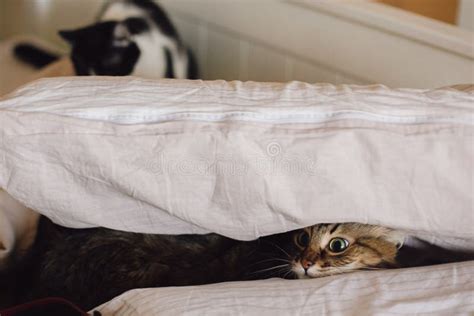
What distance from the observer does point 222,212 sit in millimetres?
820

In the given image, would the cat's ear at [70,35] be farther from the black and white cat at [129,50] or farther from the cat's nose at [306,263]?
the cat's nose at [306,263]

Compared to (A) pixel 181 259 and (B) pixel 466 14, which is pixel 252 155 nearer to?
(A) pixel 181 259

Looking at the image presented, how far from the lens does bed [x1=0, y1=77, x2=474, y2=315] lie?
771 mm

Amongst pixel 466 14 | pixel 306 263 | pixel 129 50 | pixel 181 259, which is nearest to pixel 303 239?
pixel 306 263

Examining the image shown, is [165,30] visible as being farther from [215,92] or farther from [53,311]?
[53,311]

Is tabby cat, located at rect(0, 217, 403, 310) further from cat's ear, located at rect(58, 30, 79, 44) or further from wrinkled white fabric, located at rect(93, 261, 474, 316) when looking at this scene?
cat's ear, located at rect(58, 30, 79, 44)

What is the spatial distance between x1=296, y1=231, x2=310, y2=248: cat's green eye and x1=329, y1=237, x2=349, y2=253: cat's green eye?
3cm

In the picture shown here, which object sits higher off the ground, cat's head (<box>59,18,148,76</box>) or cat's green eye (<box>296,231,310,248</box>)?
cat's green eye (<box>296,231,310,248</box>)

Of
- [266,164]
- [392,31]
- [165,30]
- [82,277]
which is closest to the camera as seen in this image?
[266,164]

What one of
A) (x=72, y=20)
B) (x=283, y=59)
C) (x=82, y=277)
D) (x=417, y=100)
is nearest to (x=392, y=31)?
(x=283, y=59)

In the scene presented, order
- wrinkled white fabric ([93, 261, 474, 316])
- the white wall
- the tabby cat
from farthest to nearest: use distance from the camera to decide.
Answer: the white wall, the tabby cat, wrinkled white fabric ([93, 261, 474, 316])

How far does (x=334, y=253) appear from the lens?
0.94 m

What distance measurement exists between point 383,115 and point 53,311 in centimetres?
43

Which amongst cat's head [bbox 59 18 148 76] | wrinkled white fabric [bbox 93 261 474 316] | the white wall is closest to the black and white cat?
cat's head [bbox 59 18 148 76]
